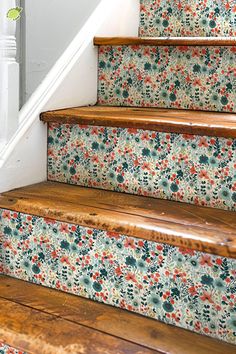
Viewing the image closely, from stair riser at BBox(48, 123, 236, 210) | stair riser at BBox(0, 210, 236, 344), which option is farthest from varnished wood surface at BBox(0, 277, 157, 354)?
stair riser at BBox(48, 123, 236, 210)

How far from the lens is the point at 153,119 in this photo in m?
→ 1.44

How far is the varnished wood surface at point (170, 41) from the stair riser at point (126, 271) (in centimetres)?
69

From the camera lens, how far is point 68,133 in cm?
158

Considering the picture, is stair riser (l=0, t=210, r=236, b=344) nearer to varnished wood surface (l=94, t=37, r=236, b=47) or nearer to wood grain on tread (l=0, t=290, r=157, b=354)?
wood grain on tread (l=0, t=290, r=157, b=354)

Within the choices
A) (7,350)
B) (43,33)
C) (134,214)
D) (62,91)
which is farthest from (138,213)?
(43,33)

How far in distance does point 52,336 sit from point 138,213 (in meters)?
0.35

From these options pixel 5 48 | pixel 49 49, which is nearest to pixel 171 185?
pixel 5 48

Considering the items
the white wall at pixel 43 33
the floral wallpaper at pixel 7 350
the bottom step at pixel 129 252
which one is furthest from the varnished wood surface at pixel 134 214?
the white wall at pixel 43 33

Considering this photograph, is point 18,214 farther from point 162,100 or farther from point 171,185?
point 162,100

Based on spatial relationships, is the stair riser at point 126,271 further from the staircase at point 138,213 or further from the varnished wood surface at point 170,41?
the varnished wood surface at point 170,41

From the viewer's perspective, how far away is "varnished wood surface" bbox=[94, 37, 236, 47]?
1574 mm

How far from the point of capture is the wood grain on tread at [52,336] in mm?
1087

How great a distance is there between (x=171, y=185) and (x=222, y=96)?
0.38 metres

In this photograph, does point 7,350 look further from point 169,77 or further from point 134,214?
point 169,77
